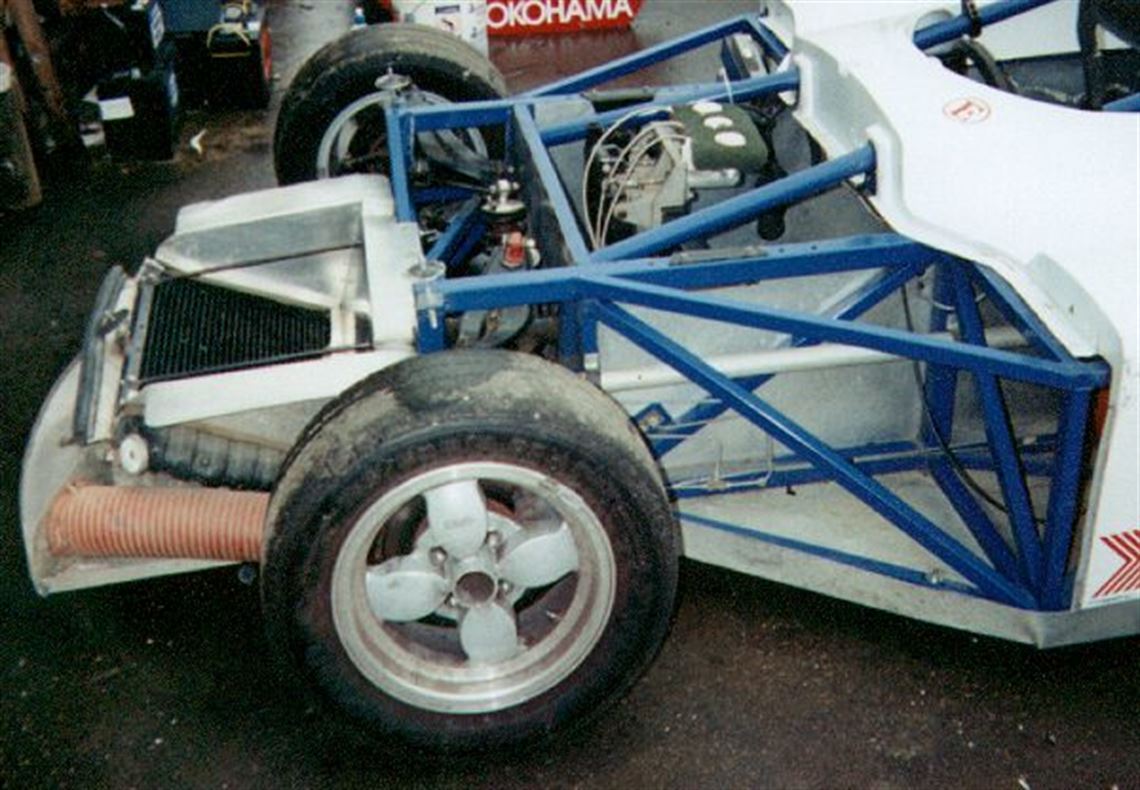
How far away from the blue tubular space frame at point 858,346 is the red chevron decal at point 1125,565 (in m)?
0.08

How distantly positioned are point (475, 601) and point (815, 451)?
75 centimetres

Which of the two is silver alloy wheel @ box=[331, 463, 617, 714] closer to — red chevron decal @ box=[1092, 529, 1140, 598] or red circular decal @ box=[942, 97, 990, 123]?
red chevron decal @ box=[1092, 529, 1140, 598]

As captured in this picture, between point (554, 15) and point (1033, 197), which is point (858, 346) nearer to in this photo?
point (1033, 197)

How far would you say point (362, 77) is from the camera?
3707 millimetres

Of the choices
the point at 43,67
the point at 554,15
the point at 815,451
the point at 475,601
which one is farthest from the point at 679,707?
the point at 554,15

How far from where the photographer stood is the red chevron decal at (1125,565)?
2.37 metres

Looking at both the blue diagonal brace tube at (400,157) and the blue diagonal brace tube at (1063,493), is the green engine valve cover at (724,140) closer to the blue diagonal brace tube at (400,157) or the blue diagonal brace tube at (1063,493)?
the blue diagonal brace tube at (400,157)

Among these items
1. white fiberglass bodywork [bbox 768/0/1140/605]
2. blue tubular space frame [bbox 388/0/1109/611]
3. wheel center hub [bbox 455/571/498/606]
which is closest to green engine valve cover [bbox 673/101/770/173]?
white fiberglass bodywork [bbox 768/0/1140/605]

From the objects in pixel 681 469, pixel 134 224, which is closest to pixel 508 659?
pixel 681 469

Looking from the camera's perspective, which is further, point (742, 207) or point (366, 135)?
point (366, 135)

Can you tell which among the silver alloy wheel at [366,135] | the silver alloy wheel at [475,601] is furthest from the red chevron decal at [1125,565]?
the silver alloy wheel at [366,135]

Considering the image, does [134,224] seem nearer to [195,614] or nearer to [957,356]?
[195,614]

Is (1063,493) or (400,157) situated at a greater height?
(400,157)

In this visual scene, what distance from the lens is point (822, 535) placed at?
2824mm
